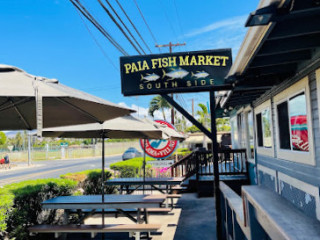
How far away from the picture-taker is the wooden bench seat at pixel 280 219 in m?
1.12

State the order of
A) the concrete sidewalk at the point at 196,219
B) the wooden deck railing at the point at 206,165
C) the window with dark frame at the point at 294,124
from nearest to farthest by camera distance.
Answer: the window with dark frame at the point at 294,124 < the concrete sidewalk at the point at 196,219 < the wooden deck railing at the point at 206,165

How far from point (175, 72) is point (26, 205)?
3.81 meters

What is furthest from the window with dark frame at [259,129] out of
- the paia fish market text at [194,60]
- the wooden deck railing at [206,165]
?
the paia fish market text at [194,60]

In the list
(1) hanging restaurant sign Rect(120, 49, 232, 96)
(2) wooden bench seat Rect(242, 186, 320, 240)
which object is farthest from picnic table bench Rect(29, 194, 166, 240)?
(2) wooden bench seat Rect(242, 186, 320, 240)

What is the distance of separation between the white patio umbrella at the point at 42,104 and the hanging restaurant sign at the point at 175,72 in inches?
55.5

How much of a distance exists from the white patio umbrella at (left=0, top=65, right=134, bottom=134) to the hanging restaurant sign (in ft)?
4.62

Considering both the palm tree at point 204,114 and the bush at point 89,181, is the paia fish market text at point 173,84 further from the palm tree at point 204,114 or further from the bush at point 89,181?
the palm tree at point 204,114

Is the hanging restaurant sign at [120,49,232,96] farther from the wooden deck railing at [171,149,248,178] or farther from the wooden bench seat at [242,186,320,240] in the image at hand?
the wooden deck railing at [171,149,248,178]

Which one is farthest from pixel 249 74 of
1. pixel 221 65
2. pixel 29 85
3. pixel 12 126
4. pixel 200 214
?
pixel 200 214

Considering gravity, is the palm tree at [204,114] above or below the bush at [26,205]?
above

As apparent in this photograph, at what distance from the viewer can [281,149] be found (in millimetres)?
5723

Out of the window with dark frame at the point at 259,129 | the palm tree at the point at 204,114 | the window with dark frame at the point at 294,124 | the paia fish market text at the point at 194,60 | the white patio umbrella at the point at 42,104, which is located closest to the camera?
the white patio umbrella at the point at 42,104

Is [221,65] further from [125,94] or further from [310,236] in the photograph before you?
[310,236]

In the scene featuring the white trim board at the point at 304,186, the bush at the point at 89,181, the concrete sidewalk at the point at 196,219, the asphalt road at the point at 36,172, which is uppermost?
the white trim board at the point at 304,186
